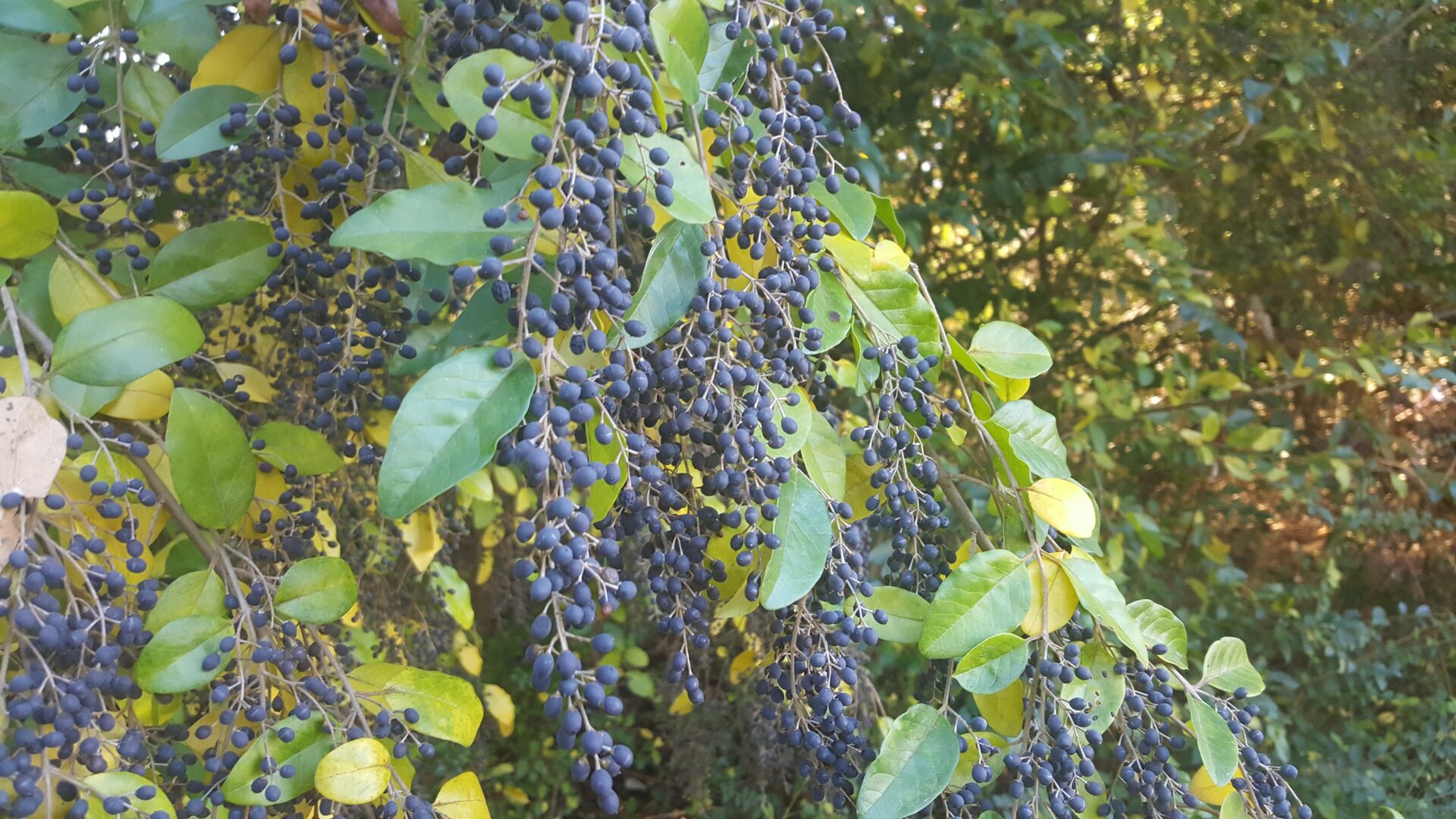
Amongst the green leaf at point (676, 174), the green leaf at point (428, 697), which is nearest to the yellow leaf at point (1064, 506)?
the green leaf at point (676, 174)

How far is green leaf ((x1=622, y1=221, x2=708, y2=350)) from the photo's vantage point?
1.89ft

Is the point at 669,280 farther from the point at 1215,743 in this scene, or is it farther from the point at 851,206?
the point at 1215,743

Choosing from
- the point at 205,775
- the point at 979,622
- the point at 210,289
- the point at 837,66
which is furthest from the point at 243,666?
the point at 837,66

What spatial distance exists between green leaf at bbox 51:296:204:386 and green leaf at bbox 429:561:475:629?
86 centimetres

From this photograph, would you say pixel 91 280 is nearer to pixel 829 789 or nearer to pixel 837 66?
pixel 829 789

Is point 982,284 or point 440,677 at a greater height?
point 440,677

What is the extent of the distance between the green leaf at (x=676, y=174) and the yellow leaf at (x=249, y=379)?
1.46ft

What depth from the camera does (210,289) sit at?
26.7 inches

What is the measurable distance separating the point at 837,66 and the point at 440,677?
1.48 m

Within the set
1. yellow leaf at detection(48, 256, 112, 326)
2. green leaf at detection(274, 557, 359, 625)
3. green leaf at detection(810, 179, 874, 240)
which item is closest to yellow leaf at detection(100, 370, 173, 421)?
yellow leaf at detection(48, 256, 112, 326)

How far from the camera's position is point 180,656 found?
23.5 inches

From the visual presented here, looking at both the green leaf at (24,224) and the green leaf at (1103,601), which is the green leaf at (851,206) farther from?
the green leaf at (24,224)

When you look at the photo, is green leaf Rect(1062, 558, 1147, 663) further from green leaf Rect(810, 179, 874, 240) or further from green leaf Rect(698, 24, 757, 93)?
green leaf Rect(698, 24, 757, 93)

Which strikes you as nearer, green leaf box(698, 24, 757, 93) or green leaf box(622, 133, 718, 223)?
green leaf box(622, 133, 718, 223)
